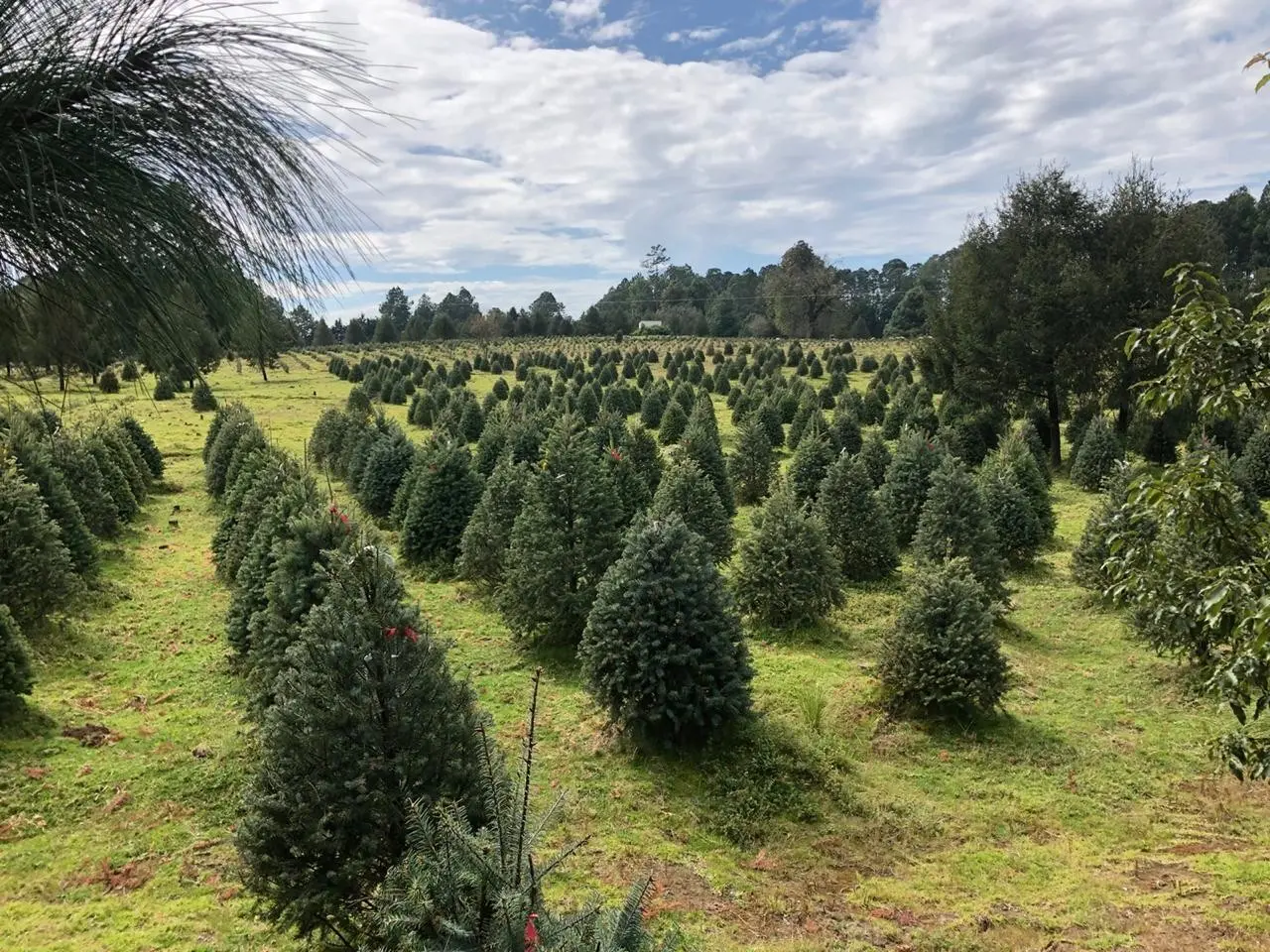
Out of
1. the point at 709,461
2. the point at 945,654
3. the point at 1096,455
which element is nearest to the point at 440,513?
the point at 709,461

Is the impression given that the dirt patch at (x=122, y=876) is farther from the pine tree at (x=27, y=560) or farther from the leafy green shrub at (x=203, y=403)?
the leafy green shrub at (x=203, y=403)

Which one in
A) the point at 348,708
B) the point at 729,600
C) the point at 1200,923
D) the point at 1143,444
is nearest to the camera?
the point at 348,708

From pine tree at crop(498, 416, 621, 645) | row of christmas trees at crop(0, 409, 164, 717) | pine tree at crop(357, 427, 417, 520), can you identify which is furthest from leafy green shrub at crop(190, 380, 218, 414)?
pine tree at crop(498, 416, 621, 645)

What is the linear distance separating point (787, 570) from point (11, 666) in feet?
32.4

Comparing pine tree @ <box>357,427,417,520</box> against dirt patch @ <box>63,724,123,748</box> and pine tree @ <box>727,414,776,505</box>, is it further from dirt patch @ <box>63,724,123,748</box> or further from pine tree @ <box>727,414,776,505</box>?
dirt patch @ <box>63,724,123,748</box>

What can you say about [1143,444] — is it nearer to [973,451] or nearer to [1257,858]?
[973,451]

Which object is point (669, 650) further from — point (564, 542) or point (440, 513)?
point (440, 513)

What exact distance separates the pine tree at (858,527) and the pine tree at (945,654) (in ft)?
16.0

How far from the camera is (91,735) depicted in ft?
28.6

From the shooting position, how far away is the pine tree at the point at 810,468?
1859 cm

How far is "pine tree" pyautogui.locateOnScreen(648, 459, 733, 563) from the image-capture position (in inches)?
553

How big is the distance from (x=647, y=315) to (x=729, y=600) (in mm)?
87352

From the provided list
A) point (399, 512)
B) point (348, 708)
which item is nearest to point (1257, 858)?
point (348, 708)

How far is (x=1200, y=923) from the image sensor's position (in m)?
5.46
